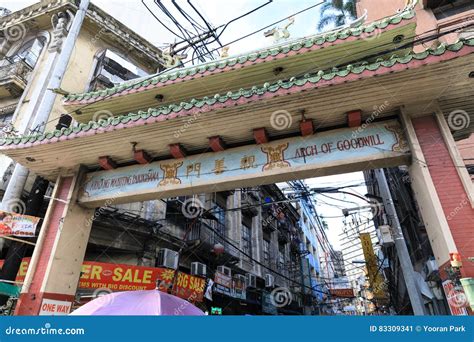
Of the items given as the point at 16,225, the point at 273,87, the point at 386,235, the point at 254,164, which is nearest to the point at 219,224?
the point at 386,235

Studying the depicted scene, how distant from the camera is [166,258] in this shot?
450 inches

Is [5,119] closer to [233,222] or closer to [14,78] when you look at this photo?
[14,78]

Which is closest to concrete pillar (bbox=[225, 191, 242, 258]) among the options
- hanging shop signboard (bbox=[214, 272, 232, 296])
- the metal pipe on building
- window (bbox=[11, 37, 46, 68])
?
hanging shop signboard (bbox=[214, 272, 232, 296])

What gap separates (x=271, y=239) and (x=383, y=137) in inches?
741

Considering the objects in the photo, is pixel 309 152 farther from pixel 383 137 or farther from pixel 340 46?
pixel 340 46

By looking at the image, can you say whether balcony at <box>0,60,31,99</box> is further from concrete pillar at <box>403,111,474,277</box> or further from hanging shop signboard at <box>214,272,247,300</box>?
concrete pillar at <box>403,111,474,277</box>

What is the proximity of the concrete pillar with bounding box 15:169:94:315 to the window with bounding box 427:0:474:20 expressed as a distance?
14.3m

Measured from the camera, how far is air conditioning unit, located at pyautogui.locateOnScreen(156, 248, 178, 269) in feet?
37.3

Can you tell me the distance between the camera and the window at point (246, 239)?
61.9 feet

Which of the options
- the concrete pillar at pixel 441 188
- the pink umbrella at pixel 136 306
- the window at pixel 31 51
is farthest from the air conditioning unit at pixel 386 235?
the window at pixel 31 51

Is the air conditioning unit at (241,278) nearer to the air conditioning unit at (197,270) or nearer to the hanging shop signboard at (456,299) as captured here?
the air conditioning unit at (197,270)

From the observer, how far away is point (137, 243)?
11320mm

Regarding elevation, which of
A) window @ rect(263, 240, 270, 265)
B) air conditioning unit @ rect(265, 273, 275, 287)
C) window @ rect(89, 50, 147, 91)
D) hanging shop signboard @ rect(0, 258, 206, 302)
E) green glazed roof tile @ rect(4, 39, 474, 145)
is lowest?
hanging shop signboard @ rect(0, 258, 206, 302)

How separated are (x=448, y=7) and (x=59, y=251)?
15.7 m
